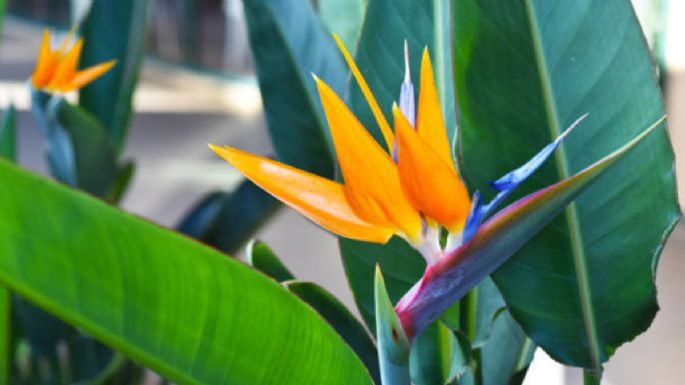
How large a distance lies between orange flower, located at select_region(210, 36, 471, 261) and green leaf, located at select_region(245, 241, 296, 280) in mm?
184

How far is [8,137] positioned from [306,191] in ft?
2.06

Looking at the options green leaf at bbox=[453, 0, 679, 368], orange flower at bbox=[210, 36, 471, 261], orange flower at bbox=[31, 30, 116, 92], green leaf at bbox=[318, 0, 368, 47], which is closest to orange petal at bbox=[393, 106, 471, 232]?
orange flower at bbox=[210, 36, 471, 261]

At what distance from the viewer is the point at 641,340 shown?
1.69 m

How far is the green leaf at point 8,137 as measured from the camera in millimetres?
876

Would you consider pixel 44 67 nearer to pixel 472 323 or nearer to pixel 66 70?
pixel 66 70

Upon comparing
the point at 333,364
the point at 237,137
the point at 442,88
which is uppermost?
the point at 442,88

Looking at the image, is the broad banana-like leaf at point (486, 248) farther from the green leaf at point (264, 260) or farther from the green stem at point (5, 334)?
the green stem at point (5, 334)

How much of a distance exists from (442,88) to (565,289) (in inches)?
6.3

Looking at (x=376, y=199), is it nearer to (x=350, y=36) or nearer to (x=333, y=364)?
(x=333, y=364)

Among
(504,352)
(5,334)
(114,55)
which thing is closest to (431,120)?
(504,352)

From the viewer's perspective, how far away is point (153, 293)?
13.0 inches

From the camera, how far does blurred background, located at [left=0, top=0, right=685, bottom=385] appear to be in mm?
1685

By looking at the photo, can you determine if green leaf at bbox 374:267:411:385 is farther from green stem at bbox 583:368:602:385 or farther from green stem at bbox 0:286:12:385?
green stem at bbox 0:286:12:385

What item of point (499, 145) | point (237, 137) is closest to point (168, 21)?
point (237, 137)
